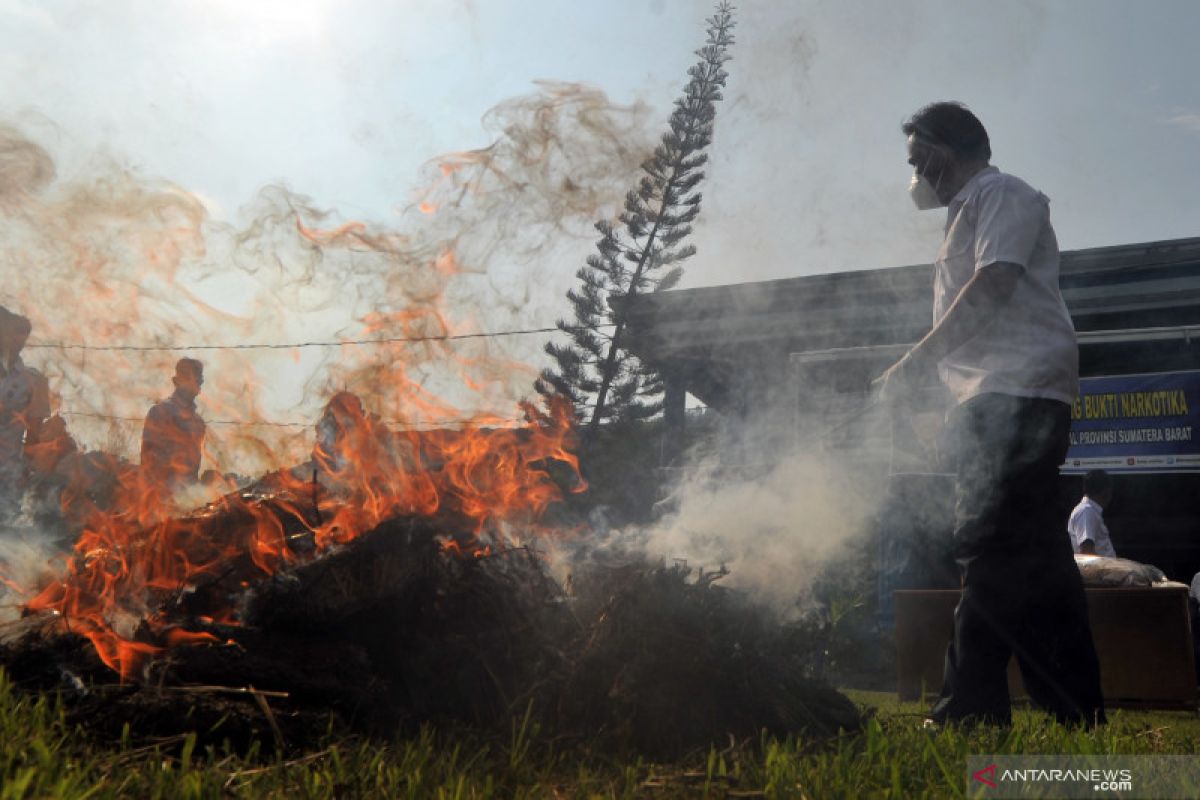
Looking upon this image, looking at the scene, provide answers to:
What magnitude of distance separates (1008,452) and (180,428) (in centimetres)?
526

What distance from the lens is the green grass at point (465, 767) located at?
6.52 ft

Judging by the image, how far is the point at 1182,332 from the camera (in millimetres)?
10703

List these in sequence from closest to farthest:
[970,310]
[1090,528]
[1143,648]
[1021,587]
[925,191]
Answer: [1021,587]
[970,310]
[925,191]
[1143,648]
[1090,528]

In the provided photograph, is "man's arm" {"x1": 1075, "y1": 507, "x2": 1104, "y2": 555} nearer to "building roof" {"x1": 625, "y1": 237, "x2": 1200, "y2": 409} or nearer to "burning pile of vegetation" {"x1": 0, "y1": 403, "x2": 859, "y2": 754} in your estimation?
"building roof" {"x1": 625, "y1": 237, "x2": 1200, "y2": 409}

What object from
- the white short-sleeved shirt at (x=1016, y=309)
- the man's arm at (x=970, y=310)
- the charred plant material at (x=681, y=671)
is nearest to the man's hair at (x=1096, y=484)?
the white short-sleeved shirt at (x=1016, y=309)

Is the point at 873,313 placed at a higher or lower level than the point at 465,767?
higher

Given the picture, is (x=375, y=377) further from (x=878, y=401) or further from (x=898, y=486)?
(x=898, y=486)

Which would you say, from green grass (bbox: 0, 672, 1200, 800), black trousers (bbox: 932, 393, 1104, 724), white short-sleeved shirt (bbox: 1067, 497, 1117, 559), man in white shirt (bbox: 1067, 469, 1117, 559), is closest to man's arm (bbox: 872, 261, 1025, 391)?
black trousers (bbox: 932, 393, 1104, 724)

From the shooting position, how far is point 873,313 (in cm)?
1193

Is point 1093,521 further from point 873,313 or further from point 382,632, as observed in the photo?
point 382,632

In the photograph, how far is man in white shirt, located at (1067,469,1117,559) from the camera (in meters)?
8.13

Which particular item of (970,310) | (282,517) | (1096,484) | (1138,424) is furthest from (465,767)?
(1138,424)

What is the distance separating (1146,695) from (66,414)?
722 cm

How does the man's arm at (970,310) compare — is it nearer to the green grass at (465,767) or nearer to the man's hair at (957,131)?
the man's hair at (957,131)
